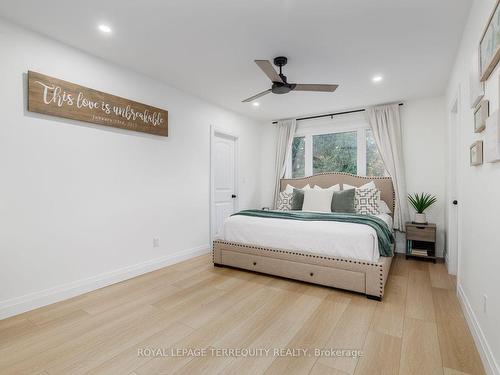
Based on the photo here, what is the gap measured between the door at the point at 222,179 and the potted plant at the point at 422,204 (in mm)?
2958

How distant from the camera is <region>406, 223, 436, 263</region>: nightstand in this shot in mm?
3736

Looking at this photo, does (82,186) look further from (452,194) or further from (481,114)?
(452,194)

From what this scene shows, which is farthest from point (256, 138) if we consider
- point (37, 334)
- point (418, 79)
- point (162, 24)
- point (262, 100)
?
point (37, 334)

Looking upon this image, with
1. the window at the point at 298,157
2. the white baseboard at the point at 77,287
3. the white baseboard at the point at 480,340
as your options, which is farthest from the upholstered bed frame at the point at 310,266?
the window at the point at 298,157

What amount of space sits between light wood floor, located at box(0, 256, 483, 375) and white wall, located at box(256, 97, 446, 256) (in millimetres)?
1490

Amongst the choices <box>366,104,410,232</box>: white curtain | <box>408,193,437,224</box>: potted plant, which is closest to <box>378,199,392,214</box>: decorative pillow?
<box>366,104,410,232</box>: white curtain

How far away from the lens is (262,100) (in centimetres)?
429

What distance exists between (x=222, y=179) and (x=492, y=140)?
3745mm

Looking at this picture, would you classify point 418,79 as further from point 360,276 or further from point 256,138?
point 256,138

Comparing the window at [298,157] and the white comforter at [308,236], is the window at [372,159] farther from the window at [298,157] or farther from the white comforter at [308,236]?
the white comforter at [308,236]

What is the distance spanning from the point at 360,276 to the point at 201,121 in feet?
10.3

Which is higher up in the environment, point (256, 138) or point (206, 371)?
point (256, 138)

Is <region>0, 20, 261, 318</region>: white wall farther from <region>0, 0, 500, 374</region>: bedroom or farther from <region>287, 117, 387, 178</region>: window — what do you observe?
<region>287, 117, 387, 178</region>: window

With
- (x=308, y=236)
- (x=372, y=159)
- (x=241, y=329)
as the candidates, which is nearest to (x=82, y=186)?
(x=241, y=329)
